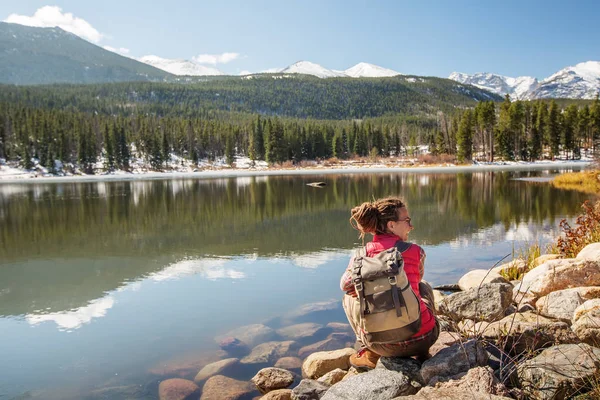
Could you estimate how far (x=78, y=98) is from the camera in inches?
7096

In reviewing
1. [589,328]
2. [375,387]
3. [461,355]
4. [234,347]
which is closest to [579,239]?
[589,328]

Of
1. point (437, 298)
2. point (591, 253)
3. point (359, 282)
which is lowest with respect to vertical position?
point (437, 298)

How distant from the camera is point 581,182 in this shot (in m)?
33.9

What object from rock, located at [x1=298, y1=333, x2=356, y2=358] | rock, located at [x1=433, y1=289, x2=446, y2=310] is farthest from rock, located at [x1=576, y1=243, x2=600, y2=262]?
rock, located at [x1=298, y1=333, x2=356, y2=358]

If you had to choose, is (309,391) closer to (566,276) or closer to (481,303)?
(481,303)

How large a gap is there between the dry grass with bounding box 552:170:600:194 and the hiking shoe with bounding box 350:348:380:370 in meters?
27.6

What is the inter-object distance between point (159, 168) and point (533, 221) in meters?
90.8

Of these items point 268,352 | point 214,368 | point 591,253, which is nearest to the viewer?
point 214,368

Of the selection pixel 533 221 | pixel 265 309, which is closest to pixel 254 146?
pixel 533 221

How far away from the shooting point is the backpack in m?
3.86

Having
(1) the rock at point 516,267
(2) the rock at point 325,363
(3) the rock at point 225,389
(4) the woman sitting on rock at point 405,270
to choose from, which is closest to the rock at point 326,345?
(2) the rock at point 325,363

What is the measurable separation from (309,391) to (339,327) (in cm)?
251

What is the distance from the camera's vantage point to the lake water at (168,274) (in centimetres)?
668

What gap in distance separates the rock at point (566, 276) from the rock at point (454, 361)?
10.0 ft
